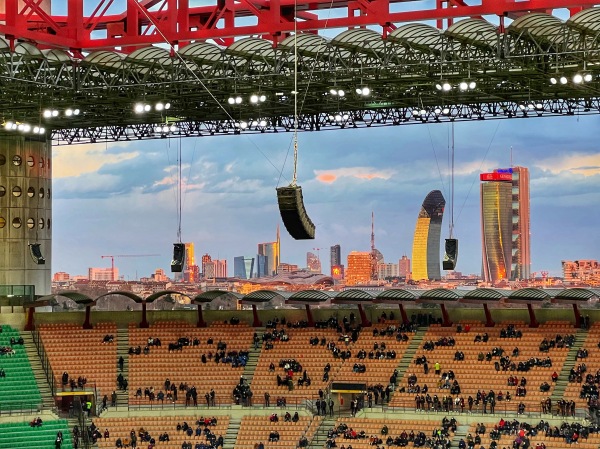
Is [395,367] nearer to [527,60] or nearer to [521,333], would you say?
[521,333]

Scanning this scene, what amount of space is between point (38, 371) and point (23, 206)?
980 cm

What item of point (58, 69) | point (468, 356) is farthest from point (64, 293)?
point (468, 356)

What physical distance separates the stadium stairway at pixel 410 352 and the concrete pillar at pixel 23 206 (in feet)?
64.3

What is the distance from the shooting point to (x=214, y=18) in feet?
155

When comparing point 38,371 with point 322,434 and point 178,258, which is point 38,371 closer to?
point 178,258

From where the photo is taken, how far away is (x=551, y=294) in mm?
56094

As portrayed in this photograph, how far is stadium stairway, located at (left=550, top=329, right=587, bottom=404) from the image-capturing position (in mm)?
49375

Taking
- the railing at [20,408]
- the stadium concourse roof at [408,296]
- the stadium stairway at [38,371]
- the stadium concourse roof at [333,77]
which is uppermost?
the stadium concourse roof at [333,77]

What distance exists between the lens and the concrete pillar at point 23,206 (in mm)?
61000

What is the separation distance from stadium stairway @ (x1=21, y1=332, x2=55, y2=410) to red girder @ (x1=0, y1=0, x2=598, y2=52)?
15644 millimetres

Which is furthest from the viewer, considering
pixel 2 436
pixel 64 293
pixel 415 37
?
pixel 64 293

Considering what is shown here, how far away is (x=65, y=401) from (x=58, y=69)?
1536cm

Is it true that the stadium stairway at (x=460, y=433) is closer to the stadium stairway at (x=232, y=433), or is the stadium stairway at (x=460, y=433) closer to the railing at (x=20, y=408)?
the stadium stairway at (x=232, y=433)

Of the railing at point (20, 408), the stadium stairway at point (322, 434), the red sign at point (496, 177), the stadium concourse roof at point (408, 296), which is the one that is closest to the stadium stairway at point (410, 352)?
the stadium concourse roof at point (408, 296)
